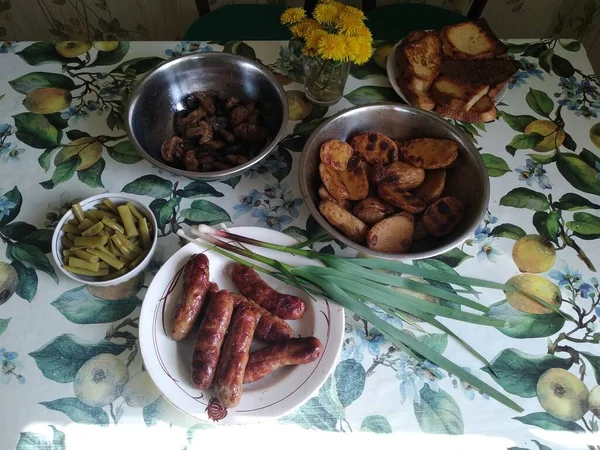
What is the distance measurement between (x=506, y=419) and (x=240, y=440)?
21.5 inches

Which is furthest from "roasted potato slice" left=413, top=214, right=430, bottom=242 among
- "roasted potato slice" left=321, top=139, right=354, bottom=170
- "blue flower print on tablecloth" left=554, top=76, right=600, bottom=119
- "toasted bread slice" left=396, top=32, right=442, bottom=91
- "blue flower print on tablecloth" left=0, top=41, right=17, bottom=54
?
"blue flower print on tablecloth" left=0, top=41, right=17, bottom=54

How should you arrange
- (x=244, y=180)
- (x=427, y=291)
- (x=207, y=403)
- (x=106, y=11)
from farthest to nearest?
(x=106, y=11) → (x=244, y=180) → (x=427, y=291) → (x=207, y=403)

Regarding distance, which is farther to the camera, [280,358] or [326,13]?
[326,13]

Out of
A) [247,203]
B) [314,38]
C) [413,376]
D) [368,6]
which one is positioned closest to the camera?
[413,376]

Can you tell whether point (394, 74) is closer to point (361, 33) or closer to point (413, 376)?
point (361, 33)

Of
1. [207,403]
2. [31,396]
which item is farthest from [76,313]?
[207,403]

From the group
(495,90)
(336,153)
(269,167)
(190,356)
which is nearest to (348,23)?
A: (336,153)

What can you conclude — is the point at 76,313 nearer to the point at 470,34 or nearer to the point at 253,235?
the point at 253,235

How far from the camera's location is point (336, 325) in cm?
96

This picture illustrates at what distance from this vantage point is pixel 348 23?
1.09 metres

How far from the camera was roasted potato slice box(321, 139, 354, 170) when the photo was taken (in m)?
1.14

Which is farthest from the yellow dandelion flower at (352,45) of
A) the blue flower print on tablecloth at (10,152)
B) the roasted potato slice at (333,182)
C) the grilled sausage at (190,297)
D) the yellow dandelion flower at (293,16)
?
the blue flower print on tablecloth at (10,152)

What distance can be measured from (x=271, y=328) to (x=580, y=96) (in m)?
1.19

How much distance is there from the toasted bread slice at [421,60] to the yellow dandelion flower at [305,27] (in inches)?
13.3
